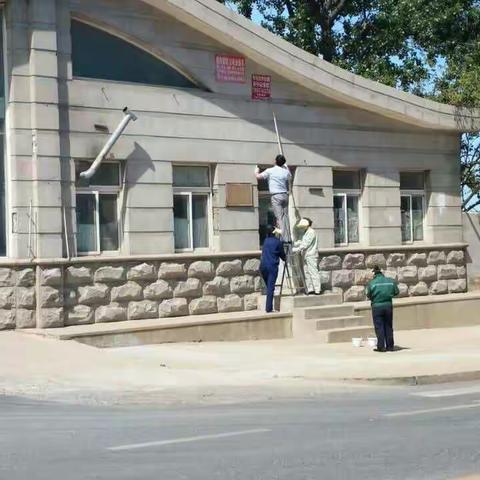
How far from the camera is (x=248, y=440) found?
9547mm

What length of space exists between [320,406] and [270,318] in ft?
24.7

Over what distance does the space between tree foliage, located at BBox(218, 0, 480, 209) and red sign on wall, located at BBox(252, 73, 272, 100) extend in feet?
34.7

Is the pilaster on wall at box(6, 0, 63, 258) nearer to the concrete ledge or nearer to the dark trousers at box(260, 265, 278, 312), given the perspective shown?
the concrete ledge

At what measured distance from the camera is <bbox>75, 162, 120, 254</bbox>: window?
1866cm

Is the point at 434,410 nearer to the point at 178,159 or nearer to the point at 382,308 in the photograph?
the point at 382,308

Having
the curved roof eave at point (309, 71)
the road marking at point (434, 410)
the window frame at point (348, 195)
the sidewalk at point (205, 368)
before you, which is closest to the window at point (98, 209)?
the sidewalk at point (205, 368)

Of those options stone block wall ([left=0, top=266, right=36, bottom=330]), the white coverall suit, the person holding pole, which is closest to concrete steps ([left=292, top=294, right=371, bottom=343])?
the white coverall suit

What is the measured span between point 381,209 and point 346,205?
0.92m

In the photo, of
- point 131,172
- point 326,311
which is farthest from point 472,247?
point 131,172

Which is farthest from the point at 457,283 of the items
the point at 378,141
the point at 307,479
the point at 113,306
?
the point at 307,479

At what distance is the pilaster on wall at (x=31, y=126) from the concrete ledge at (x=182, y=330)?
1.72 metres

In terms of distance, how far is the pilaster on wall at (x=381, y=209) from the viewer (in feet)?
75.5

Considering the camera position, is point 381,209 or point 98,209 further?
point 381,209

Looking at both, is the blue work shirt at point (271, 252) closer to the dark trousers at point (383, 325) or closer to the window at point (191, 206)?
the window at point (191, 206)
